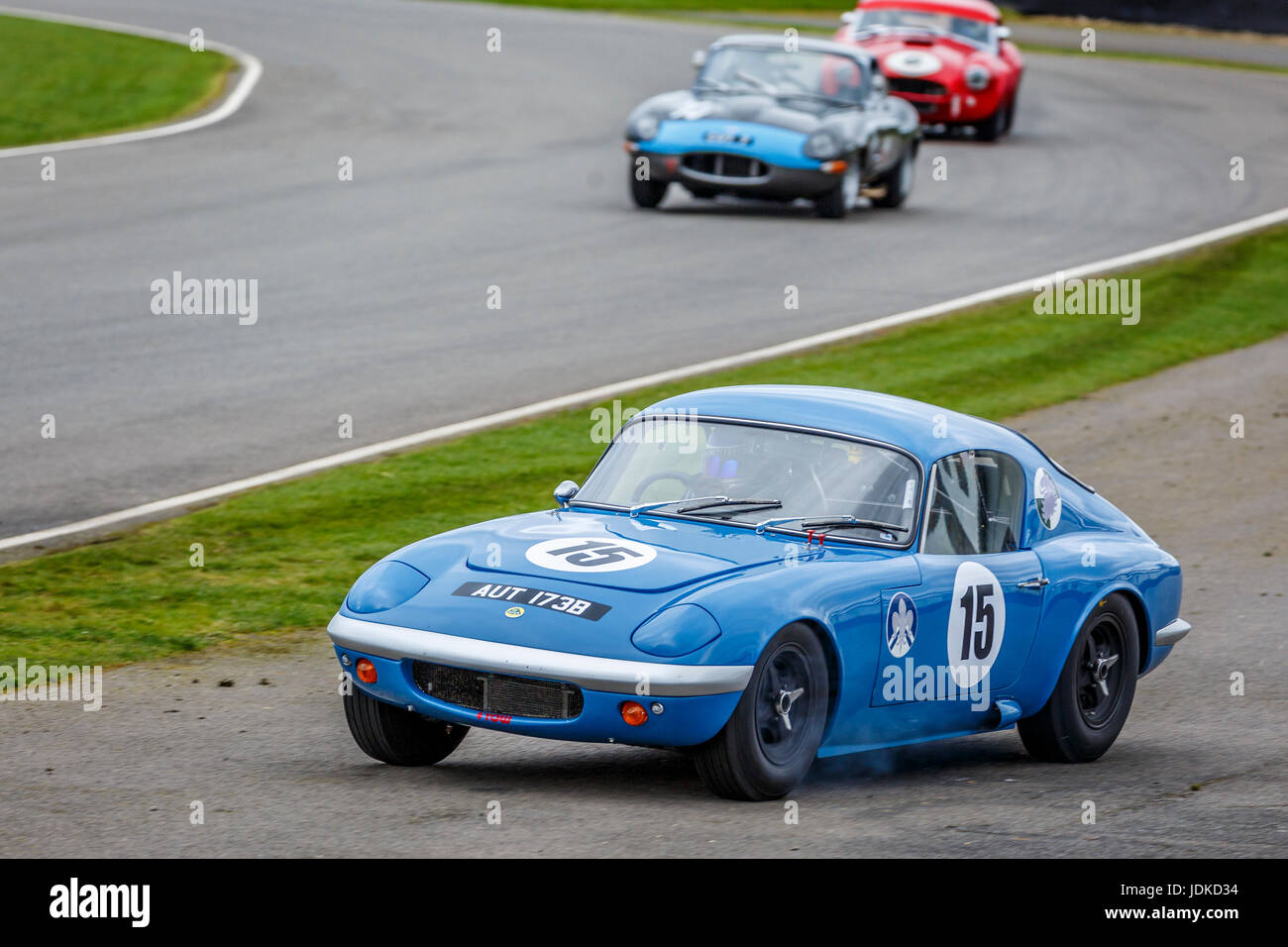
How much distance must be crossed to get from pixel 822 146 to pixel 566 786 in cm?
1375

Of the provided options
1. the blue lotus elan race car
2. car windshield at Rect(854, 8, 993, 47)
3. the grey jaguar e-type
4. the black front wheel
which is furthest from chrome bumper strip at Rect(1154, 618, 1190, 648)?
car windshield at Rect(854, 8, 993, 47)

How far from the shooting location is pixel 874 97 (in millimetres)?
21109

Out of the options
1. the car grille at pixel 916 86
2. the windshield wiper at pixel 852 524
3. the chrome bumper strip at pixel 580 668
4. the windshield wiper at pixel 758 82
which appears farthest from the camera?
the car grille at pixel 916 86

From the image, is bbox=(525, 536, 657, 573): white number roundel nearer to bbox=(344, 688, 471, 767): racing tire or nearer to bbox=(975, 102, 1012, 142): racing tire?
bbox=(344, 688, 471, 767): racing tire

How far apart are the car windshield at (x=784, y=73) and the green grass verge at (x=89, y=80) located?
25.9 ft

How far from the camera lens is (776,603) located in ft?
21.7

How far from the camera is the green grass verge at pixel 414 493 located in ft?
30.6

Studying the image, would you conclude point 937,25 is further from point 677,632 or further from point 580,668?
point 580,668

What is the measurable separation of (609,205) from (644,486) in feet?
44.0

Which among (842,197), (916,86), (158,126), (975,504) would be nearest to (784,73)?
(842,197)

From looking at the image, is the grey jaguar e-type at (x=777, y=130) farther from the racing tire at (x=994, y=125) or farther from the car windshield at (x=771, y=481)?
the car windshield at (x=771, y=481)

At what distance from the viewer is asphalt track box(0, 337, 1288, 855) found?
6117mm

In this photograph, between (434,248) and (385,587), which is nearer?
(385,587)

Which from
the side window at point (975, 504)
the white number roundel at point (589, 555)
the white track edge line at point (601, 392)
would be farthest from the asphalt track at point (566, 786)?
the white track edge line at point (601, 392)
